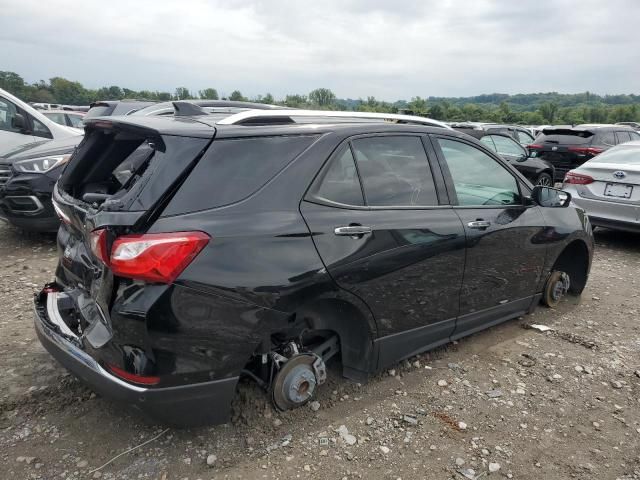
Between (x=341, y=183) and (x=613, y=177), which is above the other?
(x=341, y=183)

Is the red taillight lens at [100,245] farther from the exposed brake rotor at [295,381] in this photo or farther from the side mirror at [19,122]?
the side mirror at [19,122]

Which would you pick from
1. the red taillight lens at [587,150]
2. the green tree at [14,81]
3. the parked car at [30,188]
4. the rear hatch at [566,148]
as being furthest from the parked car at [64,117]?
the green tree at [14,81]

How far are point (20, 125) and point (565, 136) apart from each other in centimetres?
1156

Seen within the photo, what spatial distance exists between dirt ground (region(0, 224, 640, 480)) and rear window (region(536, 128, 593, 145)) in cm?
934

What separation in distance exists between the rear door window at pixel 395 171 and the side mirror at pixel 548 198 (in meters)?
1.21

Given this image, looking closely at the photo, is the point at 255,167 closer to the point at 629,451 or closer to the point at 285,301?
the point at 285,301

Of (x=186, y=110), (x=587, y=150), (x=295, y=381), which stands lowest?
(x=295, y=381)

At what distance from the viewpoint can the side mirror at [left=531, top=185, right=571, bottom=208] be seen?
393cm

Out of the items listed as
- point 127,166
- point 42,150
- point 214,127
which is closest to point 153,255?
point 214,127

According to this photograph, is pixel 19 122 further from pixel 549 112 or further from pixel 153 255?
pixel 549 112

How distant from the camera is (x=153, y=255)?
6.87 feet

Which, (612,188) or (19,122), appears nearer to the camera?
(612,188)

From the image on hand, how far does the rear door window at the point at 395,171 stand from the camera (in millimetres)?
2855

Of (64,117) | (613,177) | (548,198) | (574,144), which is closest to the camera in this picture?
(548,198)
